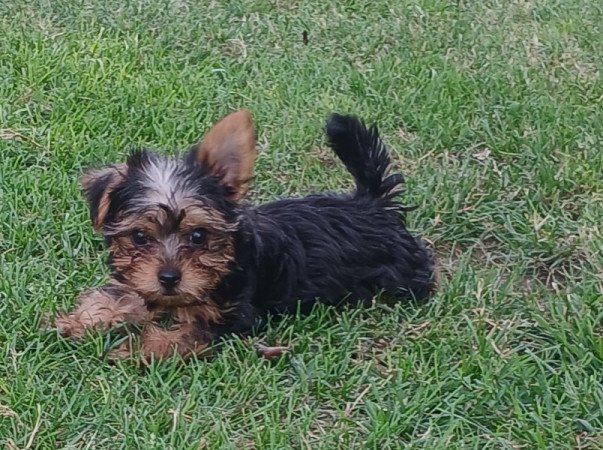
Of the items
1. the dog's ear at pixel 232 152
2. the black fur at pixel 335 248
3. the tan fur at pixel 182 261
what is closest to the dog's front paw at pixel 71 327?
the tan fur at pixel 182 261

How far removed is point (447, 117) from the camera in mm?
6070

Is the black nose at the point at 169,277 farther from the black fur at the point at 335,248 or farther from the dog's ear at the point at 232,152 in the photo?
the dog's ear at the point at 232,152

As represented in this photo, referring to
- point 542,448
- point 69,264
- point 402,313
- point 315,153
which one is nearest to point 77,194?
point 69,264

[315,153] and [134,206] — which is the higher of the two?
[134,206]

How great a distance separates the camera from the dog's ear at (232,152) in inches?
154

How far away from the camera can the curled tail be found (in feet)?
14.9

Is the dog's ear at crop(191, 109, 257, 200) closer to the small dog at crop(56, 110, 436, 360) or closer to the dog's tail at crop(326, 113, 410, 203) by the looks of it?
the small dog at crop(56, 110, 436, 360)

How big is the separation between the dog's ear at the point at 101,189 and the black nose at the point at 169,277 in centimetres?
38

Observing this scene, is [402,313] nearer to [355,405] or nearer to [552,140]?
[355,405]

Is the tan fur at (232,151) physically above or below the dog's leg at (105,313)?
above

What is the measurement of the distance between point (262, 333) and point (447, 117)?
239 centimetres

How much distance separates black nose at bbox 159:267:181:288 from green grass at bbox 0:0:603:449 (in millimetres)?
334

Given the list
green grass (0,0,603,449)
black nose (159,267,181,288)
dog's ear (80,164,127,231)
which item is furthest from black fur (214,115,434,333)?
dog's ear (80,164,127,231)

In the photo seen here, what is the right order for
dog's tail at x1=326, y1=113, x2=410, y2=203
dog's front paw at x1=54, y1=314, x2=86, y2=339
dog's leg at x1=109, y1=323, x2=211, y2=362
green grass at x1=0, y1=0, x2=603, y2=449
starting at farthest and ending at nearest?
1. dog's tail at x1=326, y1=113, x2=410, y2=203
2. dog's front paw at x1=54, y1=314, x2=86, y2=339
3. dog's leg at x1=109, y1=323, x2=211, y2=362
4. green grass at x1=0, y1=0, x2=603, y2=449
